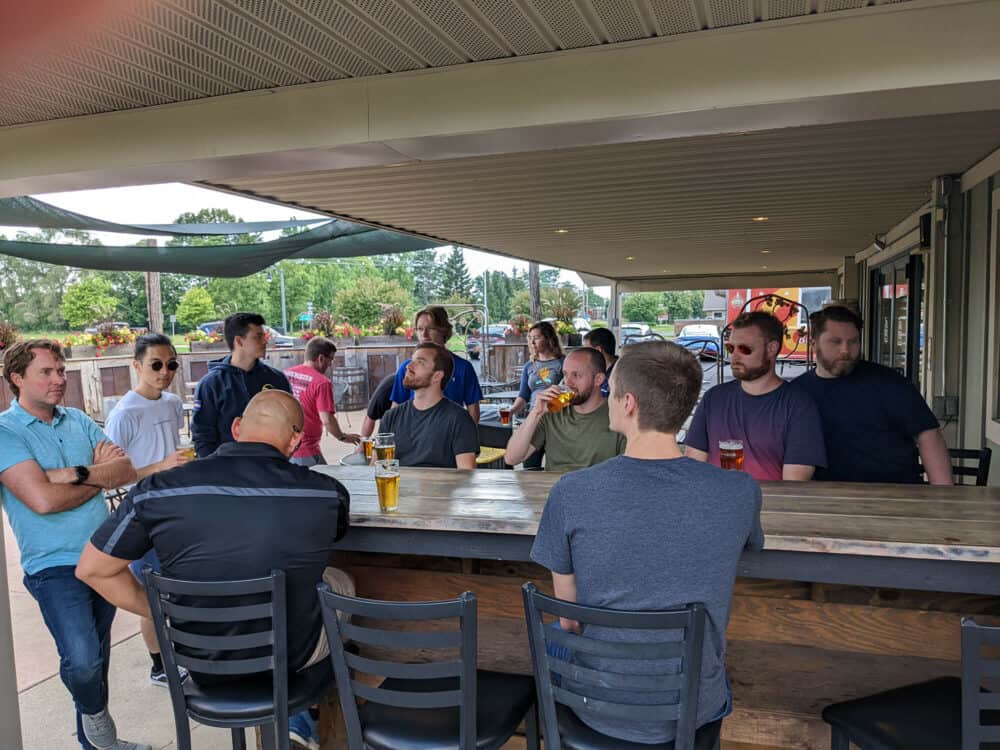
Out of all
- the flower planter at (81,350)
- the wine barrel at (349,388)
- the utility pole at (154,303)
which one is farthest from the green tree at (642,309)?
the flower planter at (81,350)

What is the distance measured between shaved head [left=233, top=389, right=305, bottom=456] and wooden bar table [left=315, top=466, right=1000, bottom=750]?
0.37 metres

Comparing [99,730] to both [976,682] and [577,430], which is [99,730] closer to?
[577,430]

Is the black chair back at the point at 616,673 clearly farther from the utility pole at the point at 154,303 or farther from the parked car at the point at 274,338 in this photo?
the utility pole at the point at 154,303

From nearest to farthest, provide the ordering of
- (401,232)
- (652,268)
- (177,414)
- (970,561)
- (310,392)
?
(970,561) < (177,414) < (310,392) < (401,232) < (652,268)

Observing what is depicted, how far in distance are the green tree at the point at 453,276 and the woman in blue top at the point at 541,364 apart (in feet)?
216

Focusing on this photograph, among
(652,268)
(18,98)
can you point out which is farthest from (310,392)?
(652,268)

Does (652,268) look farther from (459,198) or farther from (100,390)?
(100,390)

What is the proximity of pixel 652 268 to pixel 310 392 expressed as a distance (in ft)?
30.7

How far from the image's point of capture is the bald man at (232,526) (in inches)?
73.9

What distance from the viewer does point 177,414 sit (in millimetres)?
3744

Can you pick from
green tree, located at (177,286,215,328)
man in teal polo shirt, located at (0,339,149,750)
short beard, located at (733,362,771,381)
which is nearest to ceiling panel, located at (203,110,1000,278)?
short beard, located at (733,362,771,381)

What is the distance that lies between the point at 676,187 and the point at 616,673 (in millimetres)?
4583

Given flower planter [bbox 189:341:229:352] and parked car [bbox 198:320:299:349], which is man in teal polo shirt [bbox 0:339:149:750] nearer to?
parked car [bbox 198:320:299:349]

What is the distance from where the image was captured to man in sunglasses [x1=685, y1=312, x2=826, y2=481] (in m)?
2.79
